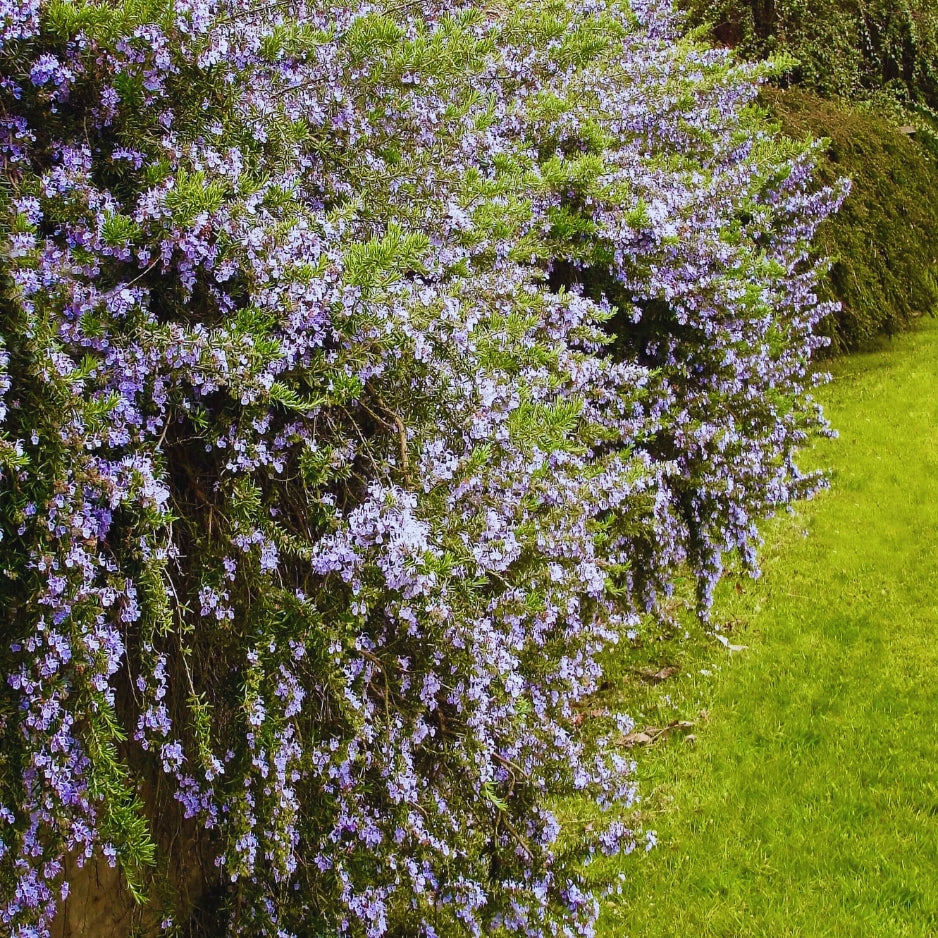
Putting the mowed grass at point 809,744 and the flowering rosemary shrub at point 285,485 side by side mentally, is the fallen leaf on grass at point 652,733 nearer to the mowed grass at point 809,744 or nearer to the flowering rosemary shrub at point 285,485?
the mowed grass at point 809,744

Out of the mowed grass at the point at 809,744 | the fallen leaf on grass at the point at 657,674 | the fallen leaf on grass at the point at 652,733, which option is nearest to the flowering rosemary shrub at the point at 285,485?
the mowed grass at the point at 809,744

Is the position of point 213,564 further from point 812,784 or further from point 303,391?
point 812,784

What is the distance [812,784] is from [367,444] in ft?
9.96

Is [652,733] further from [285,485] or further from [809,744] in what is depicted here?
[285,485]

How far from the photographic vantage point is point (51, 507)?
5.90 feet

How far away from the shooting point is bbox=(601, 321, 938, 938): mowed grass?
3.56 meters

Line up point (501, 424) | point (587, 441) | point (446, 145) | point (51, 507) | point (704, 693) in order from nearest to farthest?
point (51, 507) < point (501, 424) < point (446, 145) < point (587, 441) < point (704, 693)

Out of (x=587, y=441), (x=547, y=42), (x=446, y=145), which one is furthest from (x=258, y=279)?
(x=547, y=42)

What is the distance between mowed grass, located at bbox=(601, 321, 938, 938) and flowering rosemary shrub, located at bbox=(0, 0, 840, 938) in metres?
0.87

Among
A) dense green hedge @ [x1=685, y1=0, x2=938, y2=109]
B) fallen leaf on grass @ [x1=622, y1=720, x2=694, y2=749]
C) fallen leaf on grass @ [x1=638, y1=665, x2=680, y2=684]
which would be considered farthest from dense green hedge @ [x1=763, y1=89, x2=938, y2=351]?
fallen leaf on grass @ [x1=622, y1=720, x2=694, y2=749]

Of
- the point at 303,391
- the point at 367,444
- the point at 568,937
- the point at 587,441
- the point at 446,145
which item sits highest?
the point at 446,145

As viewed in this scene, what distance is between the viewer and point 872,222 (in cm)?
955

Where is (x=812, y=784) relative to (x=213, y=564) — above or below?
below

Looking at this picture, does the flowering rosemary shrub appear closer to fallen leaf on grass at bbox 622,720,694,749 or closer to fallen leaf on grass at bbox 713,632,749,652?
fallen leaf on grass at bbox 622,720,694,749
